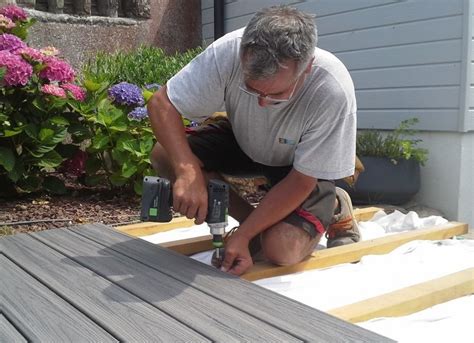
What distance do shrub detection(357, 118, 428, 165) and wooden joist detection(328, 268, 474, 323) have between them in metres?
1.80

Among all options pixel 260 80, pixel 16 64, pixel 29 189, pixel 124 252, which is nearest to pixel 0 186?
pixel 29 189

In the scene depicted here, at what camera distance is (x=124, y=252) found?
207cm

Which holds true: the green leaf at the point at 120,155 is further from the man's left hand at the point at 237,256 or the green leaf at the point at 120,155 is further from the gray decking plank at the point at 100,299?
the man's left hand at the point at 237,256

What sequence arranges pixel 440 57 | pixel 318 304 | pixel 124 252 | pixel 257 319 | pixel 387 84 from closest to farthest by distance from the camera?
pixel 257 319 → pixel 318 304 → pixel 124 252 → pixel 440 57 → pixel 387 84

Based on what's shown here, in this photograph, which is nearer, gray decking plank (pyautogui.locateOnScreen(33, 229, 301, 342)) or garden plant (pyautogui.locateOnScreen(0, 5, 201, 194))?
gray decking plank (pyautogui.locateOnScreen(33, 229, 301, 342))

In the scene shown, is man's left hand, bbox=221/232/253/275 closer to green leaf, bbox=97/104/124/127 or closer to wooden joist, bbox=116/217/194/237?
wooden joist, bbox=116/217/194/237

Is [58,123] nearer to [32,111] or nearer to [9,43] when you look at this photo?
[32,111]

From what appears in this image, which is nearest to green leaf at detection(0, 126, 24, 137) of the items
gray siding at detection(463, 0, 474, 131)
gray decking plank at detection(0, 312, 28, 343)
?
gray decking plank at detection(0, 312, 28, 343)

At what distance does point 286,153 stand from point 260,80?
1.98 feet

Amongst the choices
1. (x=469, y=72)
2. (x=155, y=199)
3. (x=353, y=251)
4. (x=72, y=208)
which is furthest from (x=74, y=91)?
(x=469, y=72)

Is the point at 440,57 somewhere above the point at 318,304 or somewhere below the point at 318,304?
above

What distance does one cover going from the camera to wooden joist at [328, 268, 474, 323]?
1.68 m

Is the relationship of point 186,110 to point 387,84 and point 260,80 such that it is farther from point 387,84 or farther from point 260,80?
point 387,84

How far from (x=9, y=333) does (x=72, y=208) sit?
7.07 ft
